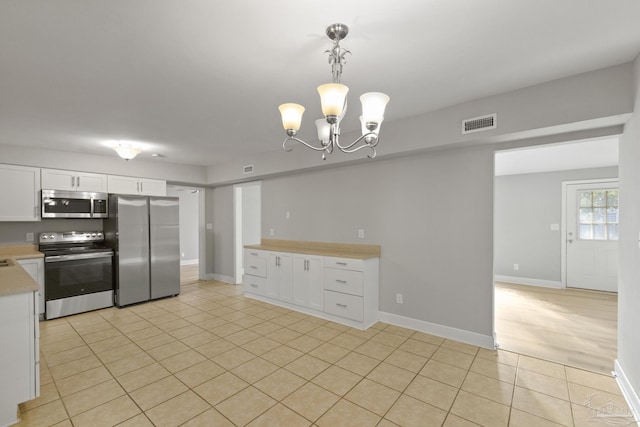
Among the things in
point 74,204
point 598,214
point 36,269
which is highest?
point 74,204

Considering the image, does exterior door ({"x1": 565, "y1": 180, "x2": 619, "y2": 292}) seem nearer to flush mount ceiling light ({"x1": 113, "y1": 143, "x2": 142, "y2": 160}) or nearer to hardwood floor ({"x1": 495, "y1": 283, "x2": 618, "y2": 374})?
hardwood floor ({"x1": 495, "y1": 283, "x2": 618, "y2": 374})

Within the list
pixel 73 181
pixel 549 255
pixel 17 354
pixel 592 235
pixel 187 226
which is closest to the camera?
pixel 17 354

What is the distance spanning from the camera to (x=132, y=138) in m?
4.03

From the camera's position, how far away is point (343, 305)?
3.76 meters

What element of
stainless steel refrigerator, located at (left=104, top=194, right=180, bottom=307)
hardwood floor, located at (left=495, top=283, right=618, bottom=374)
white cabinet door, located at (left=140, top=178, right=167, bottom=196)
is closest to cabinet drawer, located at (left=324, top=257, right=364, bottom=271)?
hardwood floor, located at (left=495, top=283, right=618, bottom=374)

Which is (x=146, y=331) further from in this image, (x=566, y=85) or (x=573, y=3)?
(x=566, y=85)

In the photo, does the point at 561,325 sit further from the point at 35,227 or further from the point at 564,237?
the point at 35,227

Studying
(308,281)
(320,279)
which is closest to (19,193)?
(308,281)

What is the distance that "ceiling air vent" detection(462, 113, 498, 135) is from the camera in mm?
2775

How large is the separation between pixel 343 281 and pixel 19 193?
4.70 metres

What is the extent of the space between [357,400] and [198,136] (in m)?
3.62

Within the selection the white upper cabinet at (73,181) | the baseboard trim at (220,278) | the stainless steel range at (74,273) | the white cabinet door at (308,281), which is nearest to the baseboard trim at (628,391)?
the white cabinet door at (308,281)

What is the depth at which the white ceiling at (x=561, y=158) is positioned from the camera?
4.07 meters

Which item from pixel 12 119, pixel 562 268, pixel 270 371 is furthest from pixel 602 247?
pixel 12 119
